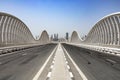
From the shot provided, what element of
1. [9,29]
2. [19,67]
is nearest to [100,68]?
[19,67]

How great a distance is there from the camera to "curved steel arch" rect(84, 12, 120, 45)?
55125 millimetres

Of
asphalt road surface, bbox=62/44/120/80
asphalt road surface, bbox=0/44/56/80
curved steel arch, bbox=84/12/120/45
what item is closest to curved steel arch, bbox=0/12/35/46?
curved steel arch, bbox=84/12/120/45

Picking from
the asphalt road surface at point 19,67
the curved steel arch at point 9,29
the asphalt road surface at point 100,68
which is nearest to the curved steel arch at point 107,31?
the curved steel arch at point 9,29

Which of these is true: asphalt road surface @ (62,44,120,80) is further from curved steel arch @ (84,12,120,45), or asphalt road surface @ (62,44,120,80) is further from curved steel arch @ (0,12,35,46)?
curved steel arch @ (0,12,35,46)

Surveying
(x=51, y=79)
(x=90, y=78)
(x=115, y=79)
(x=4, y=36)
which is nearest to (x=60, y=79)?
(x=51, y=79)

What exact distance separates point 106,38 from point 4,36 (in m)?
30.5

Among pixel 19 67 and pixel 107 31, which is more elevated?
pixel 107 31

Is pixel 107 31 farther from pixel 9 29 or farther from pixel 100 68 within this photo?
pixel 100 68

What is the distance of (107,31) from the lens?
68.6 metres

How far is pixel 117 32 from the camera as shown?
57469mm

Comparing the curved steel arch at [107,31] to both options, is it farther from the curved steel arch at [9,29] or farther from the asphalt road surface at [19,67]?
the asphalt road surface at [19,67]

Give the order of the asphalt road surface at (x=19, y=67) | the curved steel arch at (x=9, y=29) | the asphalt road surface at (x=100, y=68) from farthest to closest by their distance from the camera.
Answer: the curved steel arch at (x=9, y=29), the asphalt road surface at (x=100, y=68), the asphalt road surface at (x=19, y=67)

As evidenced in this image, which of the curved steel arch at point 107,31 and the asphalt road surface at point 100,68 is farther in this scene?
the curved steel arch at point 107,31

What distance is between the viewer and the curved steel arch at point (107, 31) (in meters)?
55.1
